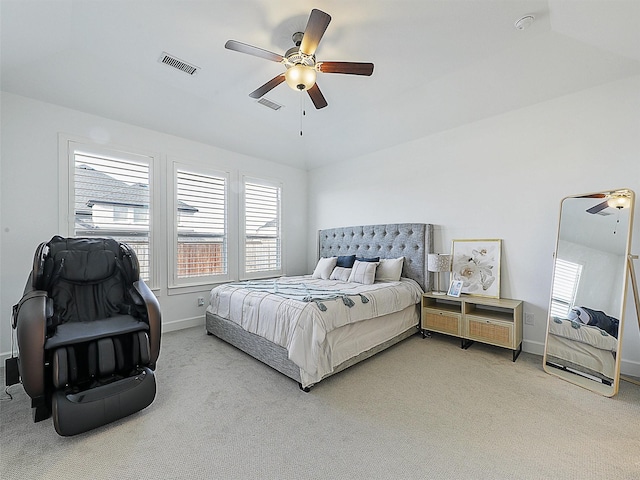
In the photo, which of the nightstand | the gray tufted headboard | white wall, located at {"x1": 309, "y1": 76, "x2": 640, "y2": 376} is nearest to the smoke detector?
white wall, located at {"x1": 309, "y1": 76, "x2": 640, "y2": 376}

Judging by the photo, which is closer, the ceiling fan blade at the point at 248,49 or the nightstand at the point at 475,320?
the ceiling fan blade at the point at 248,49

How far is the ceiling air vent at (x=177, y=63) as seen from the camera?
2789 mm

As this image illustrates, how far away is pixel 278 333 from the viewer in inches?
104

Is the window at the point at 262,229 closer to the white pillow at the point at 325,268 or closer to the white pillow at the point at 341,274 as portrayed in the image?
the white pillow at the point at 325,268

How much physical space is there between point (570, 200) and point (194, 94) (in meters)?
4.29

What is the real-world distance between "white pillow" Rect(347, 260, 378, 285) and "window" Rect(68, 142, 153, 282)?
277 centimetres

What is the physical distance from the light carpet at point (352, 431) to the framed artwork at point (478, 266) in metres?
0.98

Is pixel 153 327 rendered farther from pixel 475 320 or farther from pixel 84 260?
pixel 475 320

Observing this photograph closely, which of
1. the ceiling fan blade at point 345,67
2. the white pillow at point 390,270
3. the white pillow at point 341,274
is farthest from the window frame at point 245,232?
the ceiling fan blade at point 345,67

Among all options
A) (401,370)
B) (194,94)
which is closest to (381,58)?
(194,94)

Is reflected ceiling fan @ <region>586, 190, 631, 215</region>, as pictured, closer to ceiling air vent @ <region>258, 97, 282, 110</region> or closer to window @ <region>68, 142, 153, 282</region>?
ceiling air vent @ <region>258, 97, 282, 110</region>

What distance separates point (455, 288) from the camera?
3576mm

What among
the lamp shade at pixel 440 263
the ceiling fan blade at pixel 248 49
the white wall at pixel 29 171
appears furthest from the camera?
the lamp shade at pixel 440 263

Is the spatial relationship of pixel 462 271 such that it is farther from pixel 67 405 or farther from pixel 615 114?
pixel 67 405
